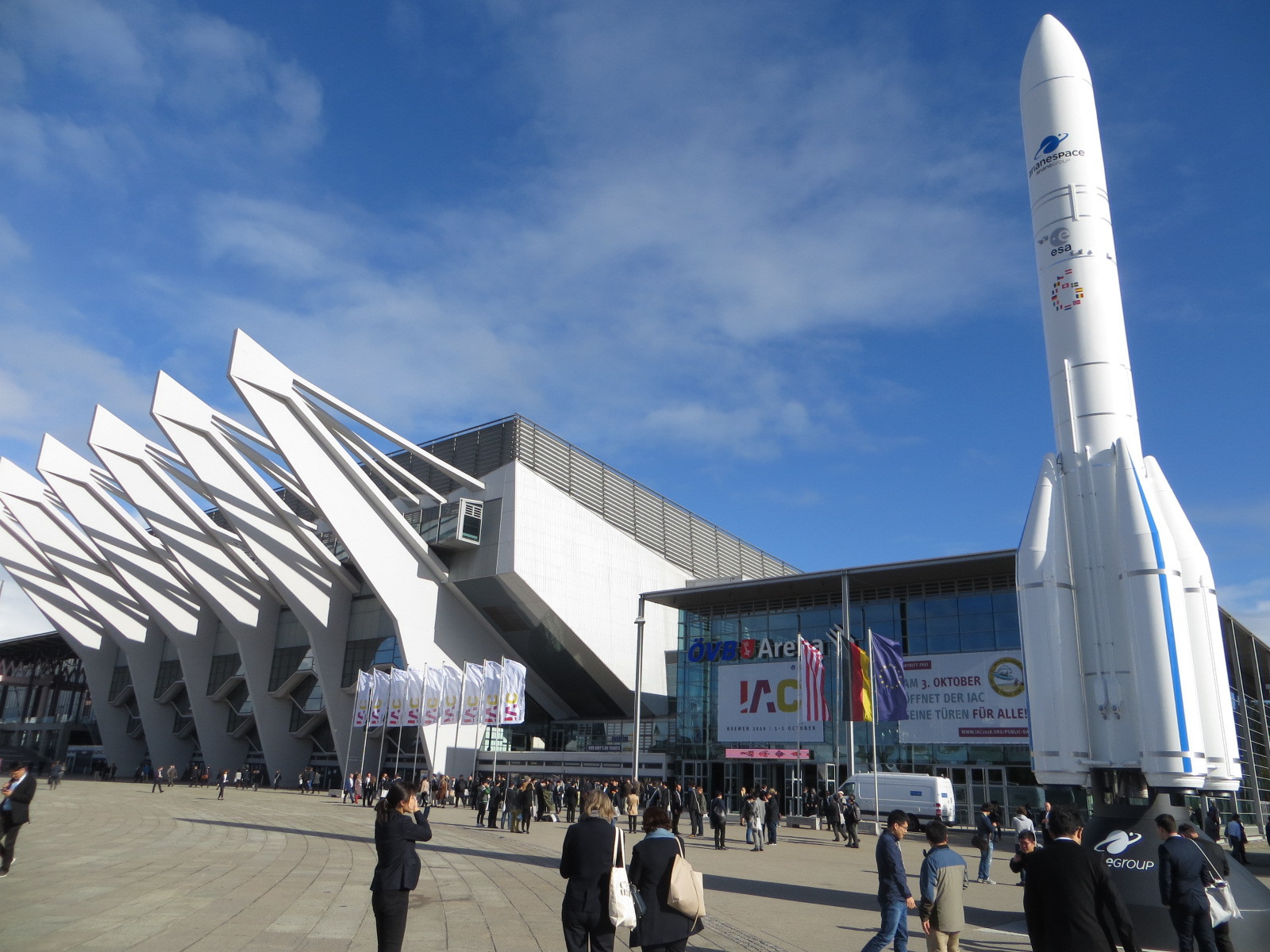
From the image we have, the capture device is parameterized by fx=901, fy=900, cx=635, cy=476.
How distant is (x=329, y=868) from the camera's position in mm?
14805

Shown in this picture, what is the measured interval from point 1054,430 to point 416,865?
562 inches

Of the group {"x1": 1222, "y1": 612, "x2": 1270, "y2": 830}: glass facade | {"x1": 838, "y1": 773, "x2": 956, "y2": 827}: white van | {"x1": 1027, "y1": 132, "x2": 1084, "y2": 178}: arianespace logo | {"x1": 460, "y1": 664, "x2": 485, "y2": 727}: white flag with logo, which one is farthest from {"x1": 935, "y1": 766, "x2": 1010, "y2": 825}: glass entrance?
{"x1": 1027, "y1": 132, "x2": 1084, "y2": 178}: arianespace logo

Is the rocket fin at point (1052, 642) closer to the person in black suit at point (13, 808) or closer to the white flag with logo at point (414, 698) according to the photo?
the person in black suit at point (13, 808)

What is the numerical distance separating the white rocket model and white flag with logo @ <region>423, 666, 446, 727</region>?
2582cm

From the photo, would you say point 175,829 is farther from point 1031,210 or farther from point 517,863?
point 1031,210

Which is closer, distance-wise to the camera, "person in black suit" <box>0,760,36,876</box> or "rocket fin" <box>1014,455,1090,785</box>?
"person in black suit" <box>0,760,36,876</box>

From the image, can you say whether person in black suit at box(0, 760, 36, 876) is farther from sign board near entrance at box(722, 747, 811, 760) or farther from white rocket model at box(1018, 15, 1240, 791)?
sign board near entrance at box(722, 747, 811, 760)

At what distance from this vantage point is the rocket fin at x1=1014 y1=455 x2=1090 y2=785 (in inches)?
573

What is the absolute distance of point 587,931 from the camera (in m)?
6.03

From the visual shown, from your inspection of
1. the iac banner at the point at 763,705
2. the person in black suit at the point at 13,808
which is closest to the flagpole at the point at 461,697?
the iac banner at the point at 763,705

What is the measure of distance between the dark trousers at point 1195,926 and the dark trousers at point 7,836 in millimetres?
13491

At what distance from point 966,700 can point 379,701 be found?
77.6 ft

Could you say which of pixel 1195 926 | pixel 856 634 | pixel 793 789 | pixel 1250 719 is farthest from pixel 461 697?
pixel 1250 719

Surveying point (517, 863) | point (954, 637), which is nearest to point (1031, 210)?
point (517, 863)
